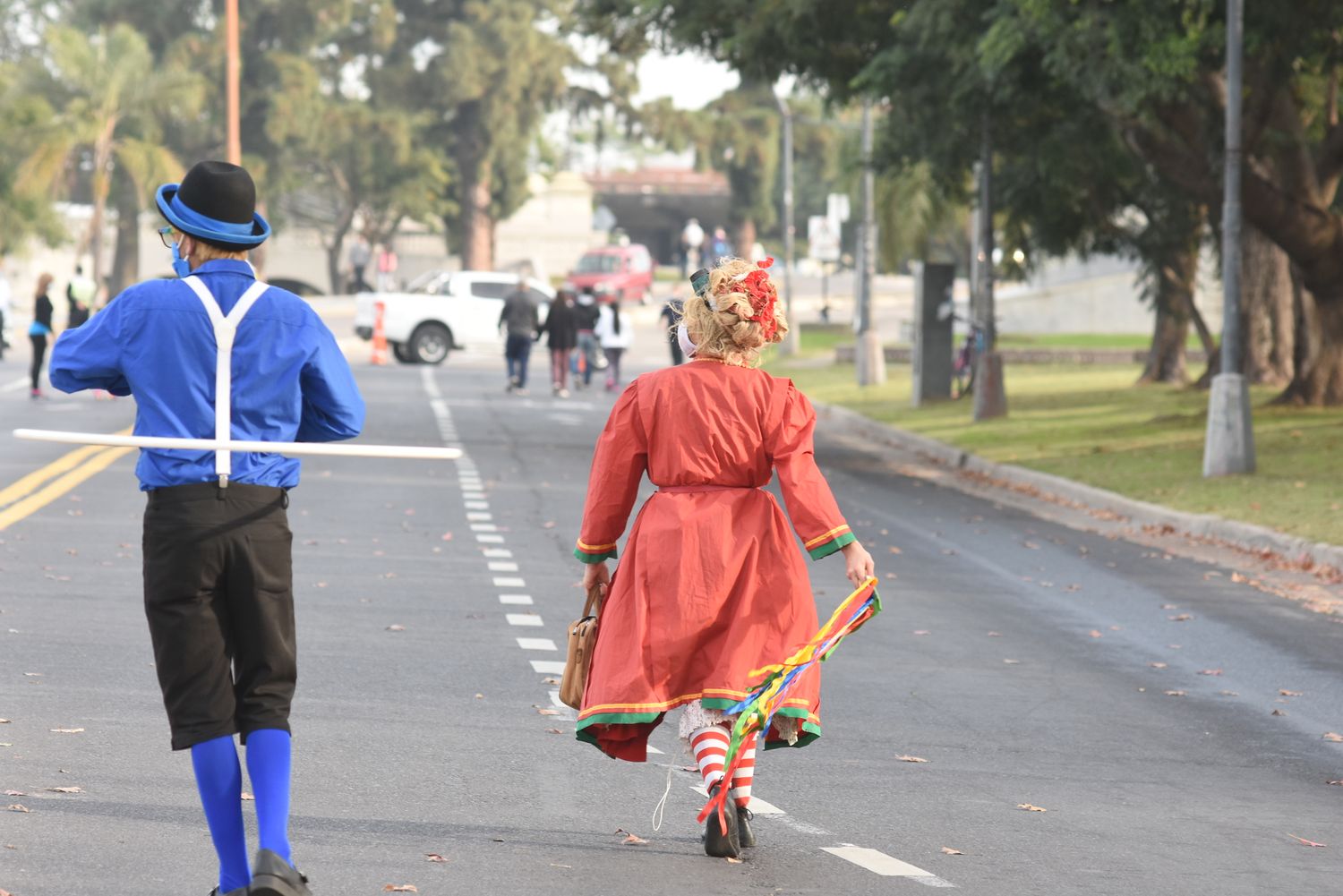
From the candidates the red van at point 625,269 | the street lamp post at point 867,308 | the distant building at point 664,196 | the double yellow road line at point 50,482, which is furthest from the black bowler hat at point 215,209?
the distant building at point 664,196

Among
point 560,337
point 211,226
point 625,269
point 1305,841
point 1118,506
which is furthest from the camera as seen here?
point 625,269

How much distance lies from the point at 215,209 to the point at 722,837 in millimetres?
2257

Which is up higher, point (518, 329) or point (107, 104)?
point (107, 104)

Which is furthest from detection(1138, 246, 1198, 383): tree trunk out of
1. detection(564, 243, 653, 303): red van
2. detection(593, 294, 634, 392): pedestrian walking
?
detection(564, 243, 653, 303): red van

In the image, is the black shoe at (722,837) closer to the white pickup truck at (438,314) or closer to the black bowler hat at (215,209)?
the black bowler hat at (215,209)

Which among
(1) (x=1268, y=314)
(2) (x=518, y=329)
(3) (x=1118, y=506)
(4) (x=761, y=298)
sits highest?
(4) (x=761, y=298)

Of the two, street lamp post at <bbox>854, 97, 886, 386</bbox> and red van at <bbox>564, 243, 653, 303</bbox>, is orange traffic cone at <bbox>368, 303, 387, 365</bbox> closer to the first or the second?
street lamp post at <bbox>854, 97, 886, 386</bbox>

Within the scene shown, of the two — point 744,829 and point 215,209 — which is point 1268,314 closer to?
point 744,829

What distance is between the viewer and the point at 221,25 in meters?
72.4

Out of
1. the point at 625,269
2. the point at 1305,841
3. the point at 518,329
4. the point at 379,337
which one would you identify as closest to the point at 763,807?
the point at 1305,841

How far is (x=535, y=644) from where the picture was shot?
10.3 m

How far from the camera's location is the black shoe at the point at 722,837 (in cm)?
619

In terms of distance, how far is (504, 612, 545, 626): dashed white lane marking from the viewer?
11023 mm

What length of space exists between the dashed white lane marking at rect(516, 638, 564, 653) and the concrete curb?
6287mm
